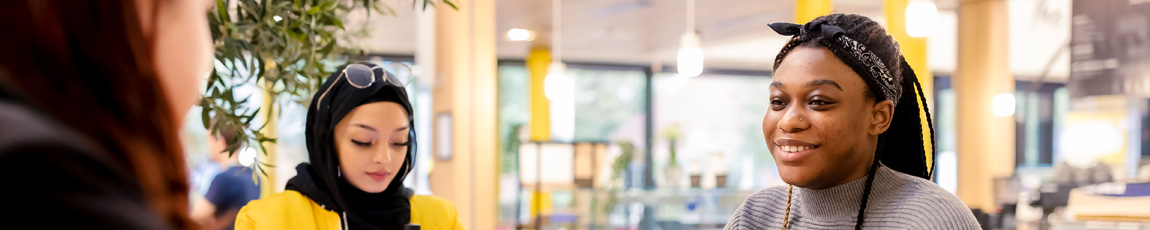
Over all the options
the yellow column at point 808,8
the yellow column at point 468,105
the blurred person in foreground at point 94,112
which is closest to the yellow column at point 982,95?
the yellow column at point 808,8

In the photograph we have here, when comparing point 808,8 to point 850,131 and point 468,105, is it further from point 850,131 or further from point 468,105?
point 850,131

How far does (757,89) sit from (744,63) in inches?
32.5

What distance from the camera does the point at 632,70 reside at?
15.1 meters

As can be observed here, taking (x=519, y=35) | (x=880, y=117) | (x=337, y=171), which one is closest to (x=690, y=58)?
(x=337, y=171)

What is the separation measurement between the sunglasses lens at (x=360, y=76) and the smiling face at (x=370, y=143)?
0.05m

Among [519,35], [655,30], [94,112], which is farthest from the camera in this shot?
[519,35]

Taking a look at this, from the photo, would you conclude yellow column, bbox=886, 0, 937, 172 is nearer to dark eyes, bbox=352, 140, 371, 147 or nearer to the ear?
dark eyes, bbox=352, 140, 371, 147

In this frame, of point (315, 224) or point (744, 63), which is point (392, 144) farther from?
point (744, 63)

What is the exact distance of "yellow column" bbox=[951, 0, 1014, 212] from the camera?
335 inches

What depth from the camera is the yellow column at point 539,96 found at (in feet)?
44.7

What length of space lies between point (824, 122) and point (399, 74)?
3.68 feet

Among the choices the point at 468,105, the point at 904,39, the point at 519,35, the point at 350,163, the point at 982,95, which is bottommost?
the point at 350,163

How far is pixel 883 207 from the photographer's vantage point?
1.41m

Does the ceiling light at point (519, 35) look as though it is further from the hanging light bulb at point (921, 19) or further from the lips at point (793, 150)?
the lips at point (793, 150)
